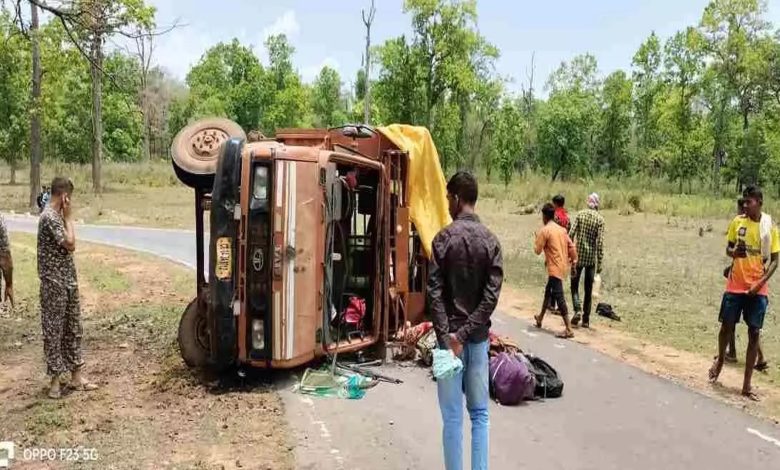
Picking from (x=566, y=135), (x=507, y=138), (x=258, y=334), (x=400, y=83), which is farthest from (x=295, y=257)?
(x=566, y=135)

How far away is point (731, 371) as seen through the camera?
8727mm

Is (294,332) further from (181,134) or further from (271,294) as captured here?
(181,134)

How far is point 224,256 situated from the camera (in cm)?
685

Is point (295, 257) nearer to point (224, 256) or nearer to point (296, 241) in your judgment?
point (296, 241)

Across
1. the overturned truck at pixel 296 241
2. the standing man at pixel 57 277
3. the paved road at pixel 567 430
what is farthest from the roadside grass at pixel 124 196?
the paved road at pixel 567 430

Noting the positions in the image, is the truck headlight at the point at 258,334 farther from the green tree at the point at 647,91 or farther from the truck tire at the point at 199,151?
the green tree at the point at 647,91

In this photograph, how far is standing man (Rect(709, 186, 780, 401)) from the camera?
7.71m

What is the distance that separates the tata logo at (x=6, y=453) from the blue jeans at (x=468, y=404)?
3224 millimetres

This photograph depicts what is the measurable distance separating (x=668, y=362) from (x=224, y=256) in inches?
222

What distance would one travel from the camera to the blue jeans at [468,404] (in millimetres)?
4672

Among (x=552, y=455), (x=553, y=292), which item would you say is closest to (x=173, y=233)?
(x=553, y=292)

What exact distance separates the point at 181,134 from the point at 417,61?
3225 cm

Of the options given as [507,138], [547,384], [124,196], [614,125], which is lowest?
[547,384]

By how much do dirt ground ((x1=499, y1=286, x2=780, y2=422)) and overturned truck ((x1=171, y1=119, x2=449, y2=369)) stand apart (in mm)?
2966
